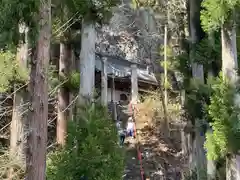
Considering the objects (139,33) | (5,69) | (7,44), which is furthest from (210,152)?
(139,33)

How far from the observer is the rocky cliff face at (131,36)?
15.1 metres

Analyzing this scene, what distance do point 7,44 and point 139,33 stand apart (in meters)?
12.8

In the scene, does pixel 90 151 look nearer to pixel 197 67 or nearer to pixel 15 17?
pixel 15 17

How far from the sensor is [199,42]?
18.0ft

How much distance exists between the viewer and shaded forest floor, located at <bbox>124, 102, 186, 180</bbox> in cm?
1342

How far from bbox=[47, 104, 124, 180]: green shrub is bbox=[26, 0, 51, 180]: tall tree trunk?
944 mm

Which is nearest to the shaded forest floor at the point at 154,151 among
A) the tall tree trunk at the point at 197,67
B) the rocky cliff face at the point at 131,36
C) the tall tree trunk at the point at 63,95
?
the rocky cliff face at the point at 131,36

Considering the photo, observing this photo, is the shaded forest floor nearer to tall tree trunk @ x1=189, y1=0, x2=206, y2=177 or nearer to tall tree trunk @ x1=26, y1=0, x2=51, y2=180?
tall tree trunk @ x1=189, y1=0, x2=206, y2=177

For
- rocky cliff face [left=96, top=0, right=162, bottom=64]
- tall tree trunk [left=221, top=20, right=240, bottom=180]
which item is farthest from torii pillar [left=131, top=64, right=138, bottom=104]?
tall tree trunk [left=221, top=20, right=240, bottom=180]

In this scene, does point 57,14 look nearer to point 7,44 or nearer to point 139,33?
point 7,44

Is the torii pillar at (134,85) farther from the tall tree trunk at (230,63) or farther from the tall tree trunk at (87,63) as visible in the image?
the tall tree trunk at (230,63)

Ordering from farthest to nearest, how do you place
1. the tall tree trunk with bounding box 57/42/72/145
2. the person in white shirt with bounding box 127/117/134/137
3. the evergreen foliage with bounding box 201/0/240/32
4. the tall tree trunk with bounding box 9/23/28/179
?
the person in white shirt with bounding box 127/117/134/137, the tall tree trunk with bounding box 57/42/72/145, the tall tree trunk with bounding box 9/23/28/179, the evergreen foliage with bounding box 201/0/240/32

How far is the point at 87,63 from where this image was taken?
18.0 feet

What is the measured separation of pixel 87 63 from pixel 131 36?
42.6 ft
